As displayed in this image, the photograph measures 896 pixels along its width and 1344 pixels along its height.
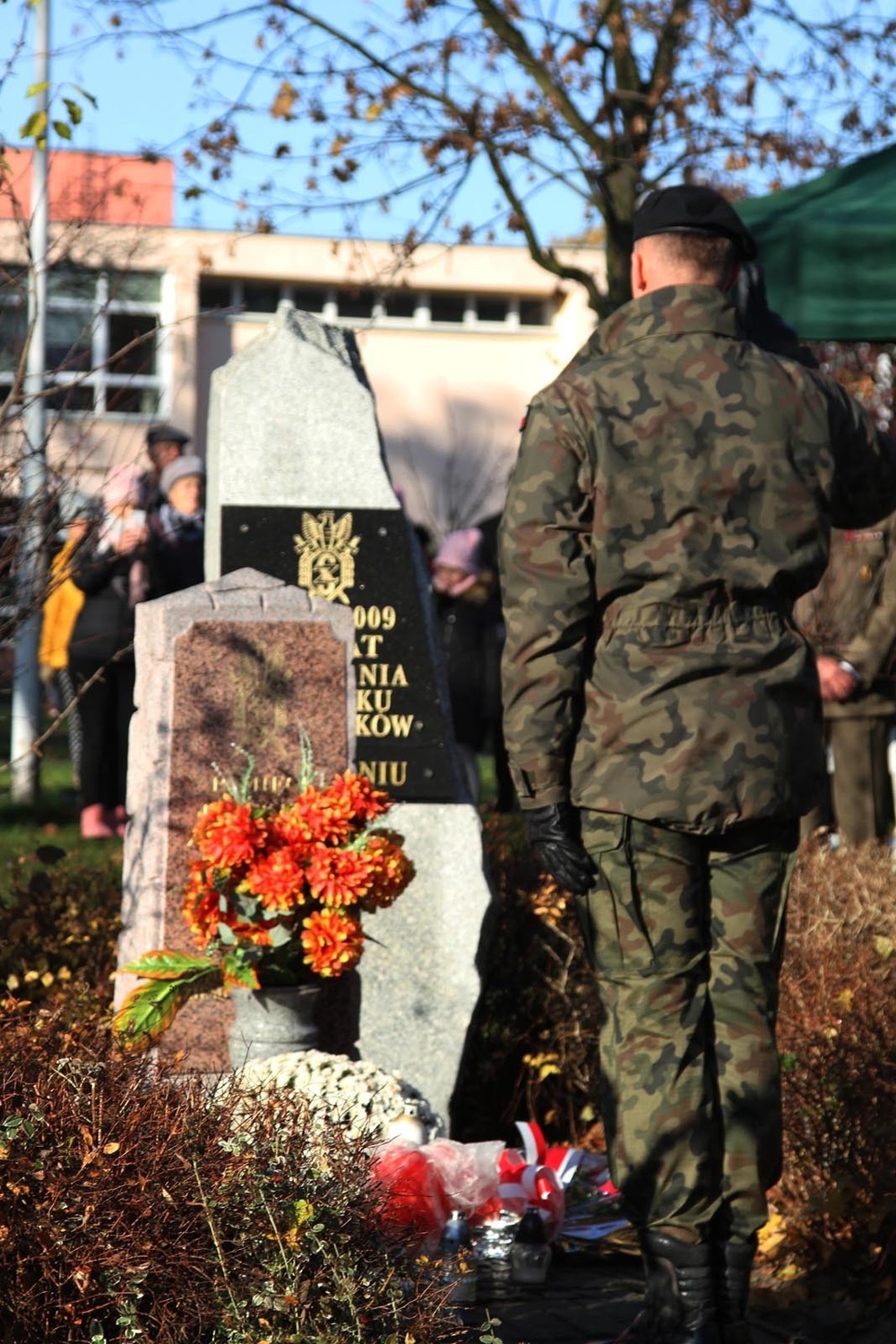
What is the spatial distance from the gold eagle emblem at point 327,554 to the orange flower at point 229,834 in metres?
1.77

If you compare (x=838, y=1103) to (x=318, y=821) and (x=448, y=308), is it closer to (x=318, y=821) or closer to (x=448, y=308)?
(x=318, y=821)

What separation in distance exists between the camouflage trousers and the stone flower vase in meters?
1.32

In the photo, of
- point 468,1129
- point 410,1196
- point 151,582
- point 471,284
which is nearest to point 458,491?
point 471,284

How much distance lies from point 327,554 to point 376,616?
0.28 meters

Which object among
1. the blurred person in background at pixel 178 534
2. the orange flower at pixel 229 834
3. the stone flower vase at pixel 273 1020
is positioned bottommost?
the stone flower vase at pixel 273 1020

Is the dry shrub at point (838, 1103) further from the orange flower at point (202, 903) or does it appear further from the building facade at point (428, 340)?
the building facade at point (428, 340)

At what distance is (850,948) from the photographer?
5.39 m

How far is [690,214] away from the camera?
3.68 meters

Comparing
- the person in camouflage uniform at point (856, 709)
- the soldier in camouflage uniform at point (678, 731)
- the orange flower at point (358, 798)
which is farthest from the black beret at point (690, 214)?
the person in camouflage uniform at point (856, 709)

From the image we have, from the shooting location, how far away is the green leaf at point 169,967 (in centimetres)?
467

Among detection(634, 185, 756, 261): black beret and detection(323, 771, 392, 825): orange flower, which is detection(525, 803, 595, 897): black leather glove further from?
detection(634, 185, 756, 261): black beret

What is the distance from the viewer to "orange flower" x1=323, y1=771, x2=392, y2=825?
14.9 ft

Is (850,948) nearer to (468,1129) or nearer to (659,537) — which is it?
(468,1129)

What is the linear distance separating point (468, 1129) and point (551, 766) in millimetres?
2619
